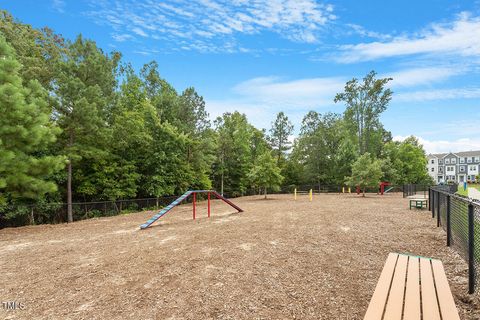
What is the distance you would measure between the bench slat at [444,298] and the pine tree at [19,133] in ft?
40.7

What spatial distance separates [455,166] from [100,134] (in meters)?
84.3

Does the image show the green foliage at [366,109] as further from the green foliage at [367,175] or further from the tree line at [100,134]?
the green foliage at [367,175]

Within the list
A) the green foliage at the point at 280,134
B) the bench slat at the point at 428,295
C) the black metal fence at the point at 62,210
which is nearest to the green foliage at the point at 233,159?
the green foliage at the point at 280,134

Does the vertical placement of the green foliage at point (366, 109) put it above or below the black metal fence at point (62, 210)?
above

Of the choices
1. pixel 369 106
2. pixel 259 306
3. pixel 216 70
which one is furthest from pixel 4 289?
pixel 369 106

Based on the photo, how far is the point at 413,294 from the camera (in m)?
2.70

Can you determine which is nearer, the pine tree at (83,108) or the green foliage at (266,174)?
the pine tree at (83,108)

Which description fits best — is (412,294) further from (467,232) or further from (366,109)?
(366,109)

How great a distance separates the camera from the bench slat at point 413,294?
2.33 metres

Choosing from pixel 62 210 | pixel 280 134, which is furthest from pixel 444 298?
pixel 280 134

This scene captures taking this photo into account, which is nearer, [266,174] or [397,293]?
[397,293]

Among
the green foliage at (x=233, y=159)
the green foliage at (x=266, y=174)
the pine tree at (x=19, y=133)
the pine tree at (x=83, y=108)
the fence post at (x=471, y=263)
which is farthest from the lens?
the green foliage at (x=233, y=159)

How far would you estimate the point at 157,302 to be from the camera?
3.92m

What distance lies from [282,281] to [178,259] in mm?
2600
